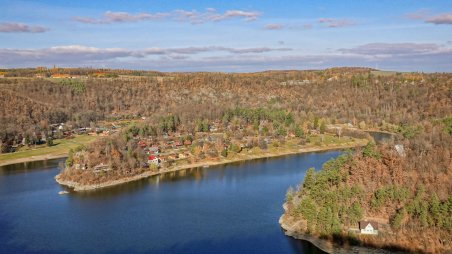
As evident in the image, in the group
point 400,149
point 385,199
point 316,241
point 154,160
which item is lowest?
point 316,241

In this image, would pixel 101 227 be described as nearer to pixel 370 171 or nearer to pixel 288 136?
pixel 370 171

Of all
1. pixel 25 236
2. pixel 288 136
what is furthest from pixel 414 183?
pixel 288 136

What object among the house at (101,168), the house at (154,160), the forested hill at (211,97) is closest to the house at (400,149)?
the house at (154,160)

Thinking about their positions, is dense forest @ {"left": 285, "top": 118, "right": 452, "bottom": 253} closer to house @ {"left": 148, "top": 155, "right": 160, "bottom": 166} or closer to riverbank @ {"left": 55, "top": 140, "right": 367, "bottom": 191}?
riverbank @ {"left": 55, "top": 140, "right": 367, "bottom": 191}

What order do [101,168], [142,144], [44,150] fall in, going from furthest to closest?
[44,150], [142,144], [101,168]

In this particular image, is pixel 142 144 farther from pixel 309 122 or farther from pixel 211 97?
pixel 211 97

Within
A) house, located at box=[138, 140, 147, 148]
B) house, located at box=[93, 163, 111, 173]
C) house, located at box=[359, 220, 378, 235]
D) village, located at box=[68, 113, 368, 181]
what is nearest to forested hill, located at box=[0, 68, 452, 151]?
village, located at box=[68, 113, 368, 181]

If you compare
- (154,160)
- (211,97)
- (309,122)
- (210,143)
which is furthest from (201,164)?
(211,97)
